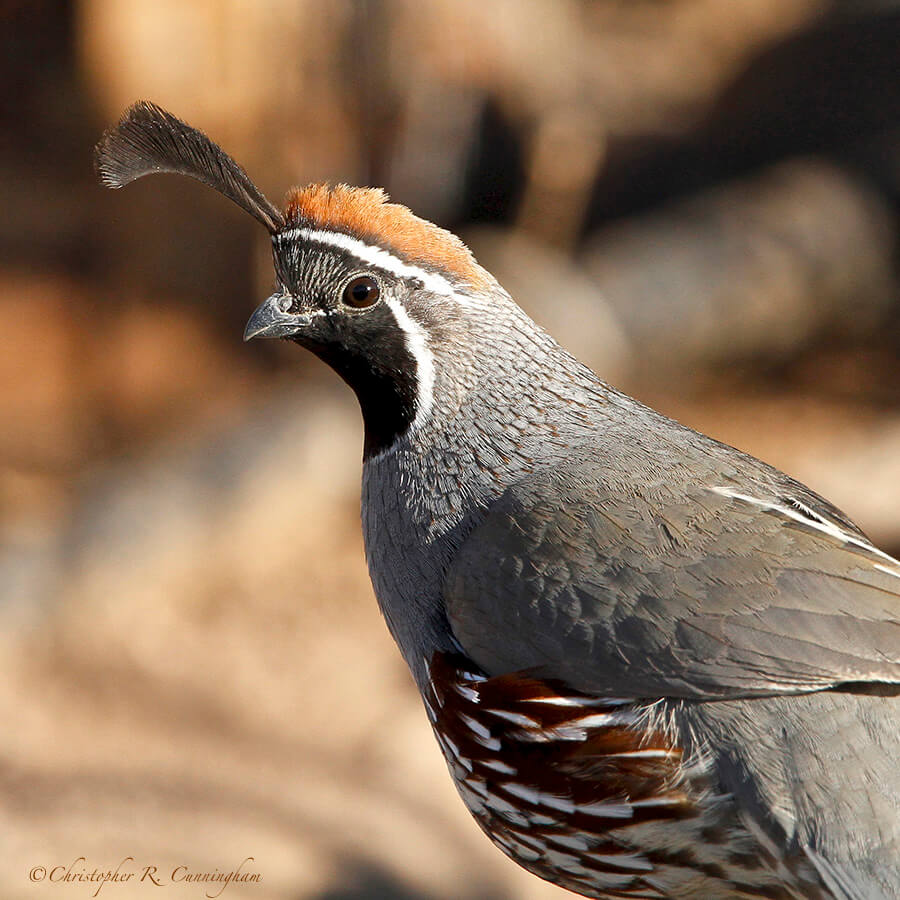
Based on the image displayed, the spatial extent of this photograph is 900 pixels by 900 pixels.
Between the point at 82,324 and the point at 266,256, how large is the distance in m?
1.47

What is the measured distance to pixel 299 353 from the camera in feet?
23.5

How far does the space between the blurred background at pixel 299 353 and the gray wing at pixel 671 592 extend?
103 inches

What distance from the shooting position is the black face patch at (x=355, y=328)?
99.2 inches

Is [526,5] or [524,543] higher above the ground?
[526,5]

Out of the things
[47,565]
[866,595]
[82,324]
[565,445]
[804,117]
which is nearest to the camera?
[866,595]

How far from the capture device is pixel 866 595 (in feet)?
7.25

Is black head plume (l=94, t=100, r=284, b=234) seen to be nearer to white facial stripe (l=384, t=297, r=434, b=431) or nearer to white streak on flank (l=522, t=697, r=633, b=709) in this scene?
white facial stripe (l=384, t=297, r=434, b=431)

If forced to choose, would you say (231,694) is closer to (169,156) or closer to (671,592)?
(169,156)

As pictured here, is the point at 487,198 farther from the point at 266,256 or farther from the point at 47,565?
the point at 47,565

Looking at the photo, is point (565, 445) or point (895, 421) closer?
point (565, 445)

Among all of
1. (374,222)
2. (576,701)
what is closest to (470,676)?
(576,701)

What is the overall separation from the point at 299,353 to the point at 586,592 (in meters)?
5.17

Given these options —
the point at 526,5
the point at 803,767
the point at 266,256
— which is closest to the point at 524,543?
the point at 803,767

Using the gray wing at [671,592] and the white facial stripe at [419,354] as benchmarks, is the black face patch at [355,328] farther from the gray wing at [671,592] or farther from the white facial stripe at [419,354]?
the gray wing at [671,592]
